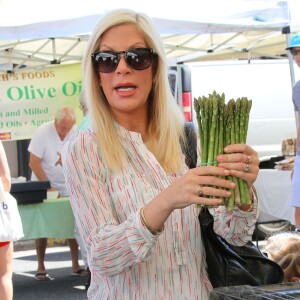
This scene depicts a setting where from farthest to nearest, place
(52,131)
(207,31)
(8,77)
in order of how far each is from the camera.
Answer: (8,77)
(52,131)
(207,31)

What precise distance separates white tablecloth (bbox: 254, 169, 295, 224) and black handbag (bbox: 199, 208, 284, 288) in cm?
567

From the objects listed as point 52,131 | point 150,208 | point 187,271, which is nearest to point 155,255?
point 187,271

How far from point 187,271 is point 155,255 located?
4.5 inches

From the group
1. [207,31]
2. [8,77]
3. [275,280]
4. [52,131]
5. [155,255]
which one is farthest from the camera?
[8,77]

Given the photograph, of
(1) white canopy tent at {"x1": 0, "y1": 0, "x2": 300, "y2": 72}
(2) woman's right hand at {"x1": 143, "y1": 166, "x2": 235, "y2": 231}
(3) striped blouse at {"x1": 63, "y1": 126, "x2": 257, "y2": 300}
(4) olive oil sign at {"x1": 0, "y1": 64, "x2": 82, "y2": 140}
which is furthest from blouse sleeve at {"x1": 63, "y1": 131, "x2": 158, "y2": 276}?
(4) olive oil sign at {"x1": 0, "y1": 64, "x2": 82, "y2": 140}

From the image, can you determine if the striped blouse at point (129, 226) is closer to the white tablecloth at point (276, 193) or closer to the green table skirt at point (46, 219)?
the green table skirt at point (46, 219)

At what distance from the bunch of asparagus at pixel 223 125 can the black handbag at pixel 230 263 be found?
0.96 feet

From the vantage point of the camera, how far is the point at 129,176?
2.36m

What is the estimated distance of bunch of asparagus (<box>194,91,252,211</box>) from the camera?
2.11 metres

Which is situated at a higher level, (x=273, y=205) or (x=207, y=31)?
(x=207, y=31)

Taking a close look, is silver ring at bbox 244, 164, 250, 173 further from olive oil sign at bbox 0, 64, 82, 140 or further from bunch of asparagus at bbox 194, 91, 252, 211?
olive oil sign at bbox 0, 64, 82, 140

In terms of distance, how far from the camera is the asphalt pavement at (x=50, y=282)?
789 cm

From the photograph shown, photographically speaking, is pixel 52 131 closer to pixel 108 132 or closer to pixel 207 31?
pixel 207 31

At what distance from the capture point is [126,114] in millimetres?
2477
